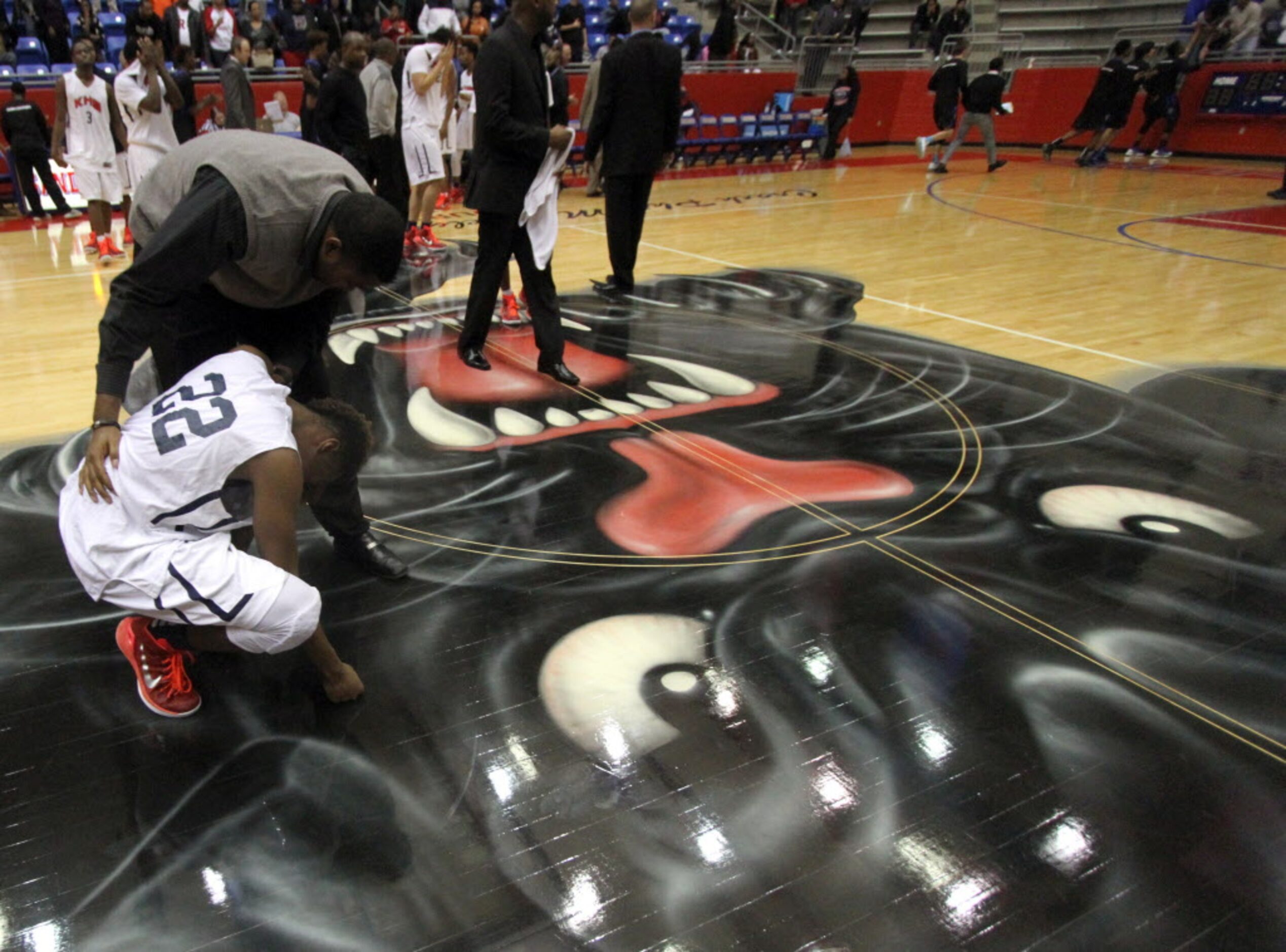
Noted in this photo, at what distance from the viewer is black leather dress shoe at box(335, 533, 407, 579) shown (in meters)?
2.47

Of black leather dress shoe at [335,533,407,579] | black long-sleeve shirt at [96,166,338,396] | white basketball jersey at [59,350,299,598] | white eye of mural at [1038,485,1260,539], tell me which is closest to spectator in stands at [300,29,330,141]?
black leather dress shoe at [335,533,407,579]

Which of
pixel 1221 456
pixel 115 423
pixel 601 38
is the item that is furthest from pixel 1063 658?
pixel 601 38

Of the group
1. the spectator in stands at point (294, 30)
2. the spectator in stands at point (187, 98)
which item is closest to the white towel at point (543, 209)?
the spectator in stands at point (187, 98)

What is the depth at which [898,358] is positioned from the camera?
4426 mm

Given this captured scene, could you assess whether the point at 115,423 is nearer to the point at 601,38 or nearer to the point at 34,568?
the point at 34,568

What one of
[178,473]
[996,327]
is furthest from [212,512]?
[996,327]

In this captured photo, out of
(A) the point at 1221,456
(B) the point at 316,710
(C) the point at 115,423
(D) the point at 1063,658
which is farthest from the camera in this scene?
(A) the point at 1221,456

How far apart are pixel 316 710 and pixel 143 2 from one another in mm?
9401

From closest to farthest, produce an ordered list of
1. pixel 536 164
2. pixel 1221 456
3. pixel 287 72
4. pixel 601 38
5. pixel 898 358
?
pixel 1221 456, pixel 536 164, pixel 898 358, pixel 287 72, pixel 601 38

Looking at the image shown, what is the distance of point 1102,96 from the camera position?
11703mm

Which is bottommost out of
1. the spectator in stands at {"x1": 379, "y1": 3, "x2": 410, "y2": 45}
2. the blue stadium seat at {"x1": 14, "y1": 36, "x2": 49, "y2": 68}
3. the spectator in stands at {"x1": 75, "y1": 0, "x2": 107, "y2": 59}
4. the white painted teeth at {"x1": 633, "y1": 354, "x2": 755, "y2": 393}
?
the white painted teeth at {"x1": 633, "y1": 354, "x2": 755, "y2": 393}

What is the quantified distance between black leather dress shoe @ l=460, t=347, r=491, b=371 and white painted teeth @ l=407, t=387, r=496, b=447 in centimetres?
33

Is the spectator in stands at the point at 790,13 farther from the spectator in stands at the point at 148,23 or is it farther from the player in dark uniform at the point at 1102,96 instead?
the spectator in stands at the point at 148,23

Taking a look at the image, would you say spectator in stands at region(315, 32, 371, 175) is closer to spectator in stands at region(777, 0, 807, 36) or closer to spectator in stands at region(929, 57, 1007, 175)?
spectator in stands at region(929, 57, 1007, 175)
